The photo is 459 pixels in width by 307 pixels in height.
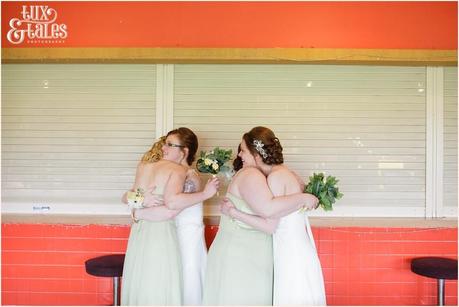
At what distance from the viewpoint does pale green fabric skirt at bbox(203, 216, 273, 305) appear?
2863 millimetres

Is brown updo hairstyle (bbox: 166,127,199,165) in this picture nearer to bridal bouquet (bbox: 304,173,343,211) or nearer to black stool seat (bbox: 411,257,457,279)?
bridal bouquet (bbox: 304,173,343,211)

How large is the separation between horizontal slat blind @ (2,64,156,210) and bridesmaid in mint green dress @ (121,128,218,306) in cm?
95

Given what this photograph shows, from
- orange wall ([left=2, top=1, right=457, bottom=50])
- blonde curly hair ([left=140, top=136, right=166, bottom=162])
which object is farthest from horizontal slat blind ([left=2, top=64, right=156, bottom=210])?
blonde curly hair ([left=140, top=136, right=166, bottom=162])

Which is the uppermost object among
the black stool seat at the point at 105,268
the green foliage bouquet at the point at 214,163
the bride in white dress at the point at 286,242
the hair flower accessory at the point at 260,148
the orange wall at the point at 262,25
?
the orange wall at the point at 262,25

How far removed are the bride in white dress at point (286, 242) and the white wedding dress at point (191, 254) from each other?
548 mm

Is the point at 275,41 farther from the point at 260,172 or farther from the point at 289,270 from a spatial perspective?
the point at 289,270

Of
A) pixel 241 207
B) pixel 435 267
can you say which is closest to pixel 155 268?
pixel 241 207

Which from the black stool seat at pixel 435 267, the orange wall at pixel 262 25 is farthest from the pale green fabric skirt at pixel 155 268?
the black stool seat at pixel 435 267

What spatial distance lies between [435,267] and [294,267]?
1091mm

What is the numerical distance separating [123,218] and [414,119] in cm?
255

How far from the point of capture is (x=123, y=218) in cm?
389

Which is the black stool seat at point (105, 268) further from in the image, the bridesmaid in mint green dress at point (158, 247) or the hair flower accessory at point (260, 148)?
the hair flower accessory at point (260, 148)

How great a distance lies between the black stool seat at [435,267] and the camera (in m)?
3.19

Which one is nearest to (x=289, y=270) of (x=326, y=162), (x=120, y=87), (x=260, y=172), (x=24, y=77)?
(x=260, y=172)
